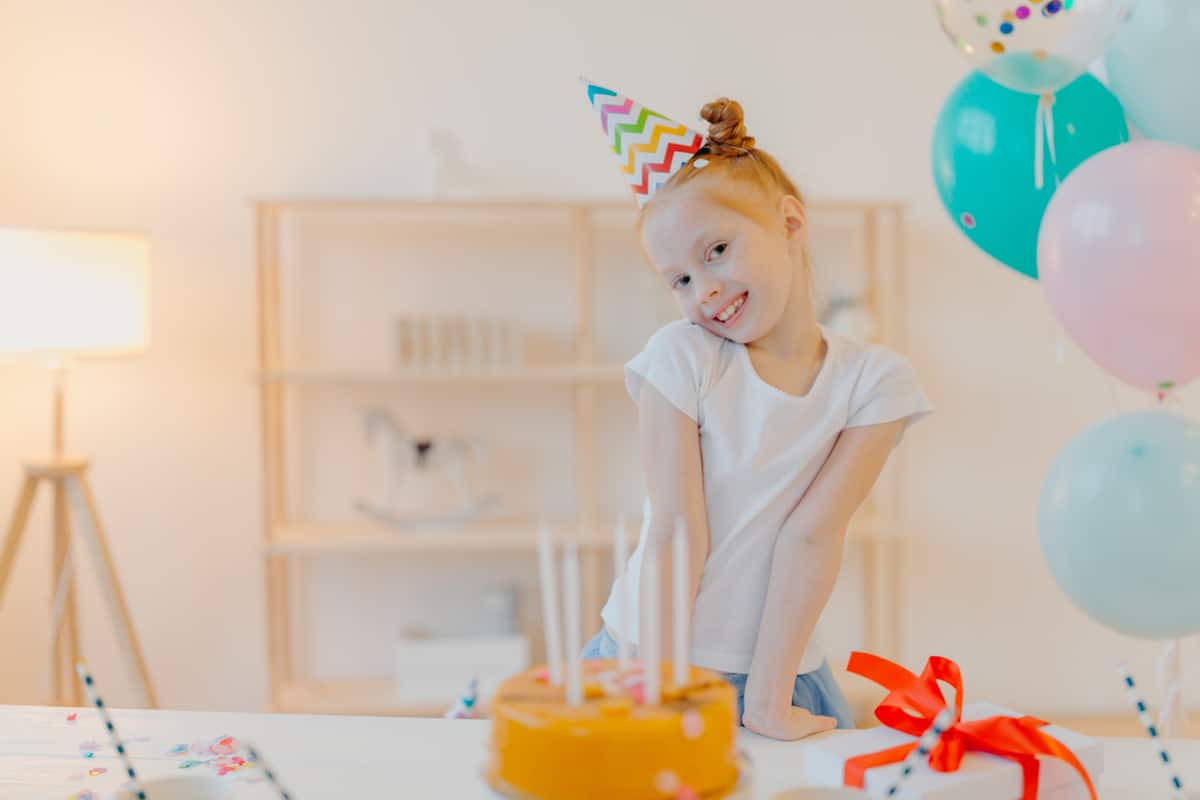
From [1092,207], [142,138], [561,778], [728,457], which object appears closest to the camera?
[561,778]

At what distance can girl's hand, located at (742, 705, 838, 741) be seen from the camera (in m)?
1.12

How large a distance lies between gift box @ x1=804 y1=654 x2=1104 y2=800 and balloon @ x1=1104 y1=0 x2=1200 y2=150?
2.17 ft

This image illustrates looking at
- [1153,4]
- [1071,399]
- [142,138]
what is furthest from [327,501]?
[1153,4]

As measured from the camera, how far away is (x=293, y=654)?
3.33 meters

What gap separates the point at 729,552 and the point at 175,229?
8.18 ft

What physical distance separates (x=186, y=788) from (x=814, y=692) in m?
0.65

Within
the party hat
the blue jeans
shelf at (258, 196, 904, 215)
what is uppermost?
shelf at (258, 196, 904, 215)

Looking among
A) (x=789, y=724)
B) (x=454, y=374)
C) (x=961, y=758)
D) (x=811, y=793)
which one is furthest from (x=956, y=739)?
(x=454, y=374)

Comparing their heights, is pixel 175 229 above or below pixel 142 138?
below

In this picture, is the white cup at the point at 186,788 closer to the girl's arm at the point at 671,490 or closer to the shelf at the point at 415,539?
the girl's arm at the point at 671,490

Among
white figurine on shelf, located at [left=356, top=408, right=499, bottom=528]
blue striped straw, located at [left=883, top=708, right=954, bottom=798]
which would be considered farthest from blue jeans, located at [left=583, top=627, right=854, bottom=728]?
white figurine on shelf, located at [left=356, top=408, right=499, bottom=528]

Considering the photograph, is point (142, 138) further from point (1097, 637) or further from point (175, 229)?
point (1097, 637)

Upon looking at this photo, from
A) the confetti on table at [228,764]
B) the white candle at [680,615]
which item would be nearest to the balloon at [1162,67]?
the white candle at [680,615]

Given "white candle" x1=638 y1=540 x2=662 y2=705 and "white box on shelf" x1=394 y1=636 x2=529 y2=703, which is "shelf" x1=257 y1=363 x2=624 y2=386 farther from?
"white candle" x1=638 y1=540 x2=662 y2=705
